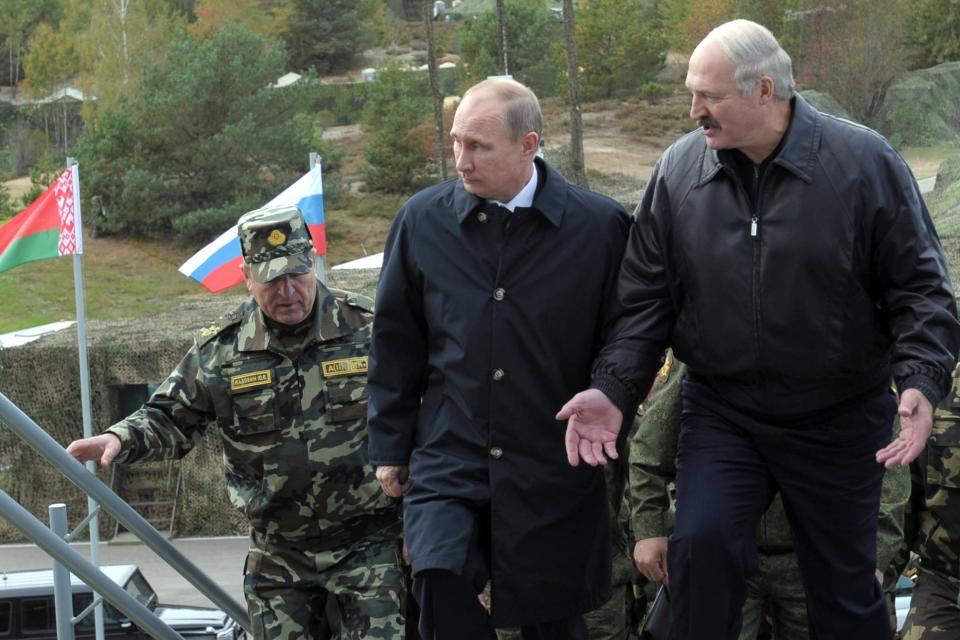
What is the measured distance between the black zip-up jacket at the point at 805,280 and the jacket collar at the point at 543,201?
306mm

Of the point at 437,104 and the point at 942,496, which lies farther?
the point at 437,104

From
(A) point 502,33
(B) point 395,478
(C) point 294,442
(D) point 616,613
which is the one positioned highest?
(B) point 395,478

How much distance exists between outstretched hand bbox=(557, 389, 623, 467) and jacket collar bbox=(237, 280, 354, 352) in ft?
4.09

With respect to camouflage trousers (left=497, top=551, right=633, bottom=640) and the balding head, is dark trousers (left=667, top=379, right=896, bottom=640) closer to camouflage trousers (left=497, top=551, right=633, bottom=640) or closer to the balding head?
the balding head

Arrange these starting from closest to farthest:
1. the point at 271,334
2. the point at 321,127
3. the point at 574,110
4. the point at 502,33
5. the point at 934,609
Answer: the point at 934,609 → the point at 271,334 → the point at 574,110 → the point at 502,33 → the point at 321,127

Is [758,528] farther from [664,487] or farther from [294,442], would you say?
[294,442]

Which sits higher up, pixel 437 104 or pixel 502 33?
pixel 502 33

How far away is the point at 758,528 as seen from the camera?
13.5 feet

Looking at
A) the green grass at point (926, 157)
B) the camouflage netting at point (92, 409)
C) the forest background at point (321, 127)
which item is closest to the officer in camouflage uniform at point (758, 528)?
the camouflage netting at point (92, 409)

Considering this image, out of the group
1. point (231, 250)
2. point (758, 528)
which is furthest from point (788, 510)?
point (231, 250)

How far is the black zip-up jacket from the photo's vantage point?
3.46m

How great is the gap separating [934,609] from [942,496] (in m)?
0.35

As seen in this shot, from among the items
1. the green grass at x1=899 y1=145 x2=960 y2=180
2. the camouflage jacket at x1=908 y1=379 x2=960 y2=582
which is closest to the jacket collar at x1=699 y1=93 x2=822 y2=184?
the camouflage jacket at x1=908 y1=379 x2=960 y2=582

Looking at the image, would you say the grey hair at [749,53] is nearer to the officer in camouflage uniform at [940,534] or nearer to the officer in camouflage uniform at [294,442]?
the officer in camouflage uniform at [940,534]
